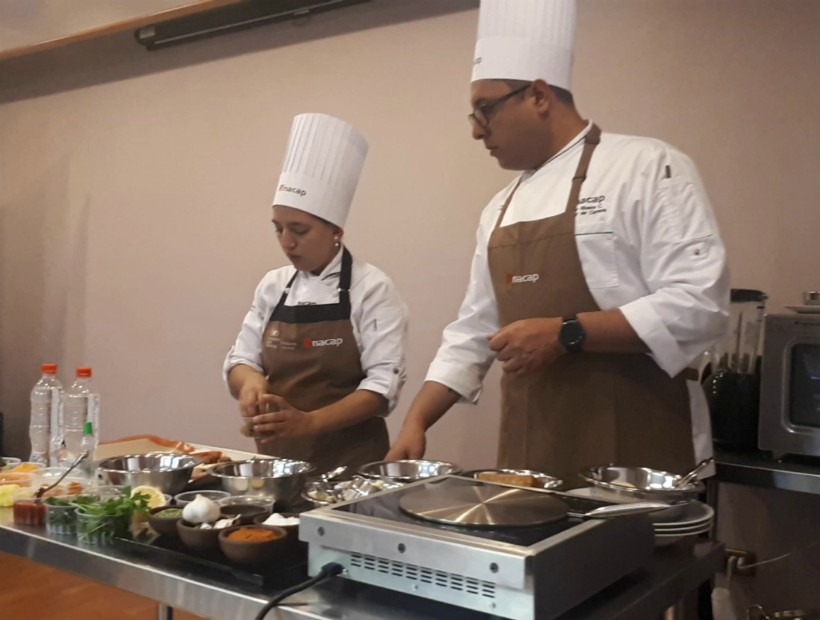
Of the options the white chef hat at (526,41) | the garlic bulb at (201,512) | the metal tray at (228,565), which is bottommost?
the metal tray at (228,565)

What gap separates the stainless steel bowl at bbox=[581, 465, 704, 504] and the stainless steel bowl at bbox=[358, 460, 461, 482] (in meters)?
0.20

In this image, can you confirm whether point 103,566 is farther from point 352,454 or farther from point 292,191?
point 292,191

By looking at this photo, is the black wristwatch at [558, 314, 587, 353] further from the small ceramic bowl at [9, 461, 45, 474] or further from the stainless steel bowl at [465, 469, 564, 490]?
the small ceramic bowl at [9, 461, 45, 474]

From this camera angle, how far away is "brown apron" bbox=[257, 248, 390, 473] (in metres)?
1.72

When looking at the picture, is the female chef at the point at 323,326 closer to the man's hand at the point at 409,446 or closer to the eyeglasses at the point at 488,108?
the man's hand at the point at 409,446

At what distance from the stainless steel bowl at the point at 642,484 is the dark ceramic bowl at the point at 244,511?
0.41m

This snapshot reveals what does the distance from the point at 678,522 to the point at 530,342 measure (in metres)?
0.36

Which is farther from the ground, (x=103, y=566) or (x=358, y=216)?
(x=358, y=216)

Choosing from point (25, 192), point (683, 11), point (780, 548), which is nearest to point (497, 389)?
point (780, 548)

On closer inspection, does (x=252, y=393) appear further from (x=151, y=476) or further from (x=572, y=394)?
(x=572, y=394)

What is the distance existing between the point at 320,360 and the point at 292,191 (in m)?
0.39

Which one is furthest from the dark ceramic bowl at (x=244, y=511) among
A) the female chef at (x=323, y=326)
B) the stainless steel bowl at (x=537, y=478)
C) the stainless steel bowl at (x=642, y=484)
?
the female chef at (x=323, y=326)

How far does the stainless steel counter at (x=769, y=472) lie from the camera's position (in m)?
1.53

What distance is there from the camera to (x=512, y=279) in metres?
1.40
